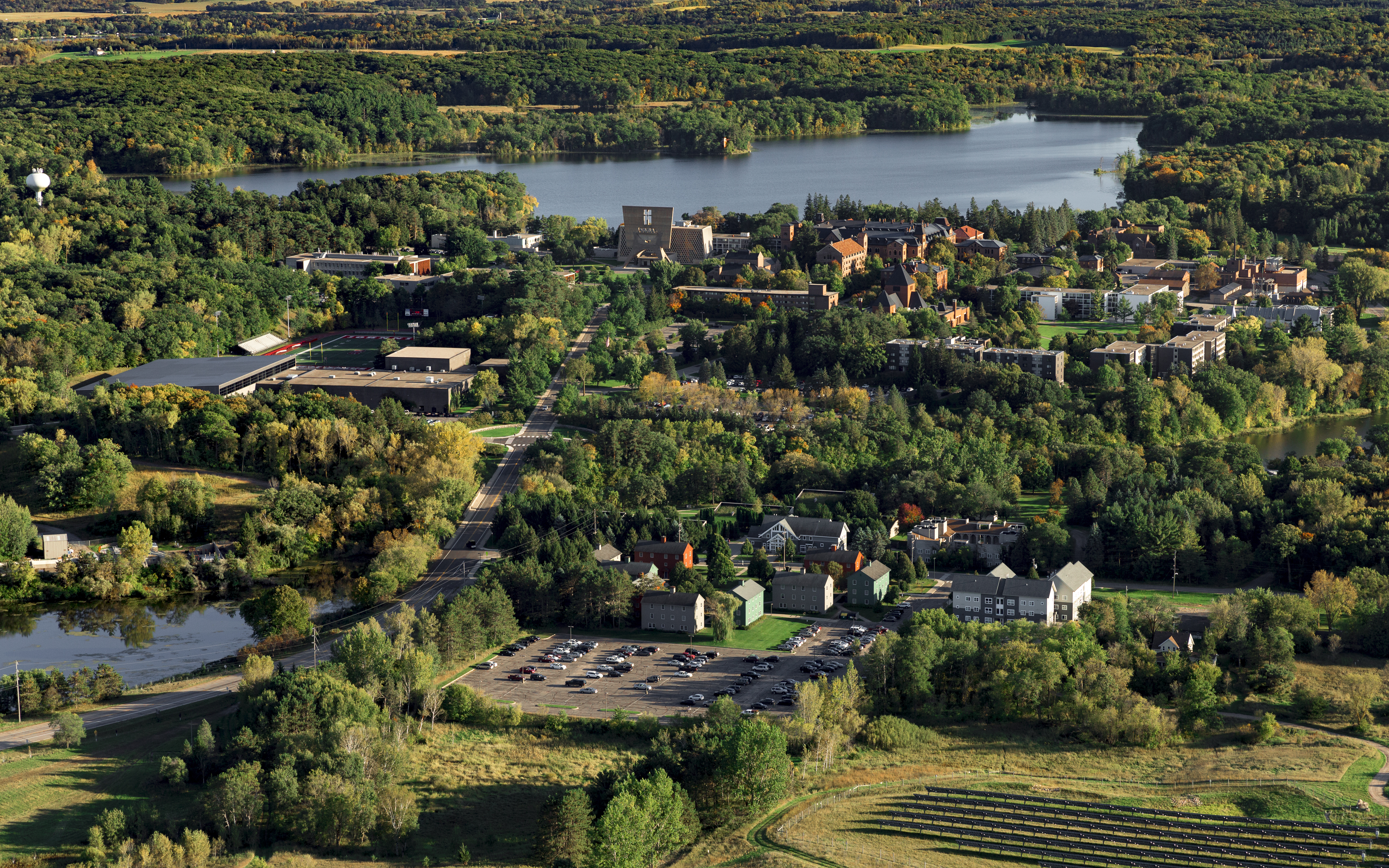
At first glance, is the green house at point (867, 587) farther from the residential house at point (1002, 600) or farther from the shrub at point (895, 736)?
the shrub at point (895, 736)

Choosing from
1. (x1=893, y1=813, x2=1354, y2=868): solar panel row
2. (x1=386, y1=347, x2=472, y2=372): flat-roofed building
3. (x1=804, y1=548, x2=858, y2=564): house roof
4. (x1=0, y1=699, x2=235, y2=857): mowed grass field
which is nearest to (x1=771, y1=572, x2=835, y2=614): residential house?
(x1=804, y1=548, x2=858, y2=564): house roof

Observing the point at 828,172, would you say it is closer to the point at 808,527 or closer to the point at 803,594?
the point at 808,527

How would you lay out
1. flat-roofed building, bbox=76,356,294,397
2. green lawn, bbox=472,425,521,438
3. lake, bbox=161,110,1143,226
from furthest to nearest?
lake, bbox=161,110,1143,226 < flat-roofed building, bbox=76,356,294,397 < green lawn, bbox=472,425,521,438

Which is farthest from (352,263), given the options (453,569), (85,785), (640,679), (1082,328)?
(85,785)

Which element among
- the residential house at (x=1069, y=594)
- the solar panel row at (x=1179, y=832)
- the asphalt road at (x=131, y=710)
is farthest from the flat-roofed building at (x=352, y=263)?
the solar panel row at (x=1179, y=832)

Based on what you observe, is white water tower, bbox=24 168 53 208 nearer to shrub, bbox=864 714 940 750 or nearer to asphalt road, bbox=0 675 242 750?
asphalt road, bbox=0 675 242 750

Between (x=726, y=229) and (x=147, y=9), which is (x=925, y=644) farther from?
(x=147, y=9)
